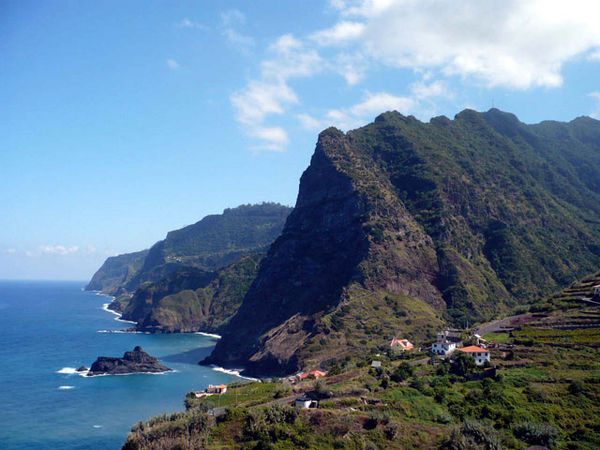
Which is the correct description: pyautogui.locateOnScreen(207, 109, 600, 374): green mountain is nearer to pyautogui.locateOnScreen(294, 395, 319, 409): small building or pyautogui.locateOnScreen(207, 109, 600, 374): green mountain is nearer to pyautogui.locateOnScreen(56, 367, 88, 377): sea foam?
pyautogui.locateOnScreen(56, 367, 88, 377): sea foam

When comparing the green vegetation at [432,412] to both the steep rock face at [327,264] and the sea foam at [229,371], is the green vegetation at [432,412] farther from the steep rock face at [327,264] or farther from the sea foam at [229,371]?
the sea foam at [229,371]

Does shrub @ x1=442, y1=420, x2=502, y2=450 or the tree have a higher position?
the tree

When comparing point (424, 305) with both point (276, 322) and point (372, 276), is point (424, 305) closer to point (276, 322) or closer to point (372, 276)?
point (372, 276)

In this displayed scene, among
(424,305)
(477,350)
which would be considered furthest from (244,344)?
(477,350)

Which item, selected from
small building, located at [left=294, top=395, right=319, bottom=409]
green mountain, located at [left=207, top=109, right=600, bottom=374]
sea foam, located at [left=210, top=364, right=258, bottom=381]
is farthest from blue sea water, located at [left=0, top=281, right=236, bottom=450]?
small building, located at [left=294, top=395, right=319, bottom=409]

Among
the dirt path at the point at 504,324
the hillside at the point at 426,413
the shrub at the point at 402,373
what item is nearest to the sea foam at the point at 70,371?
the hillside at the point at 426,413

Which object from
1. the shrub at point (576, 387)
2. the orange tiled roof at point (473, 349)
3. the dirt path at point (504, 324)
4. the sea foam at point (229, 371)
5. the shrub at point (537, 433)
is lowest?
the sea foam at point (229, 371)
